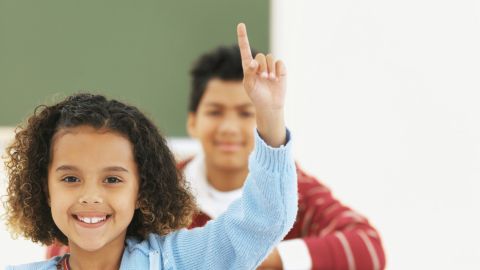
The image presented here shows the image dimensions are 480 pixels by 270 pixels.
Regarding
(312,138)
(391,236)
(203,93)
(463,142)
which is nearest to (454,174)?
(463,142)

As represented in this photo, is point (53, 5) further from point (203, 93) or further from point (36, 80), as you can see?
point (203, 93)

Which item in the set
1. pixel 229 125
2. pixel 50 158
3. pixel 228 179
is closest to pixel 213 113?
pixel 229 125

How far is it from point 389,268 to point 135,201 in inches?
63.1

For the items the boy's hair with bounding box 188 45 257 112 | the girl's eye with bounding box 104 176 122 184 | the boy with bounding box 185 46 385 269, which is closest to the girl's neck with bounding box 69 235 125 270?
the girl's eye with bounding box 104 176 122 184

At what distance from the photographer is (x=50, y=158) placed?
1225 mm

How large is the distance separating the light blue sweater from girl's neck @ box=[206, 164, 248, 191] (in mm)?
692

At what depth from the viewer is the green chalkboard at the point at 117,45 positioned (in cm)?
259

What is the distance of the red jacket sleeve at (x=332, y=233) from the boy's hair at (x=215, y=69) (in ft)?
1.11

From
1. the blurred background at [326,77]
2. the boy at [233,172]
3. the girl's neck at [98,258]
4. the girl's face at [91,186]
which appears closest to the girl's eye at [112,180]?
the girl's face at [91,186]

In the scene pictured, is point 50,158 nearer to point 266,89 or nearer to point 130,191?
point 130,191

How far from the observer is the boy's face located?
6.33 feet

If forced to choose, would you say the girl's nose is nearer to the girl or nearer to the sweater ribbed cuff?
the girl

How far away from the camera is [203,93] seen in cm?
204

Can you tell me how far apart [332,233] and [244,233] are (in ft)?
1.89
